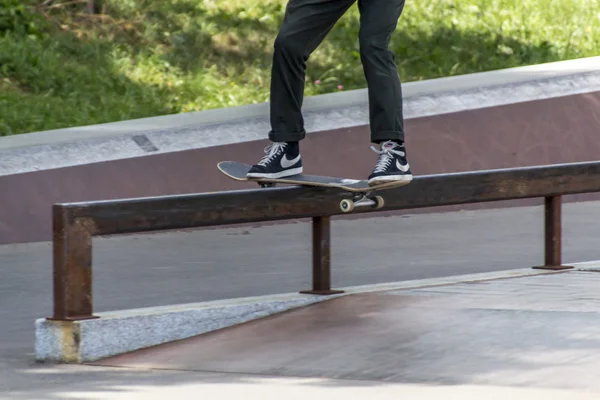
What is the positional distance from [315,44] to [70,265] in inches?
71.4

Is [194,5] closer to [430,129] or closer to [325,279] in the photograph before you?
[430,129]

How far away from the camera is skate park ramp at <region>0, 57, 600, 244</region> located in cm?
1001

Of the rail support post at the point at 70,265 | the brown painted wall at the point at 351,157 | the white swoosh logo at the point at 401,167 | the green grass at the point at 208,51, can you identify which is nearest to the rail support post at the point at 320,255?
the white swoosh logo at the point at 401,167

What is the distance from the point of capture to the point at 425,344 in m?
6.06

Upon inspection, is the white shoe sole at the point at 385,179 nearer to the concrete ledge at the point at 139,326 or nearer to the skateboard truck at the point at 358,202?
the skateboard truck at the point at 358,202

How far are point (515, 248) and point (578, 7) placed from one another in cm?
653

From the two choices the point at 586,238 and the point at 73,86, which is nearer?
the point at 586,238

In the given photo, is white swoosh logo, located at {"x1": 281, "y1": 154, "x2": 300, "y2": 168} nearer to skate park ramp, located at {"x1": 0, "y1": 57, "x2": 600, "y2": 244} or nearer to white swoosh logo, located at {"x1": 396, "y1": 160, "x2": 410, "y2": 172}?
white swoosh logo, located at {"x1": 396, "y1": 160, "x2": 410, "y2": 172}

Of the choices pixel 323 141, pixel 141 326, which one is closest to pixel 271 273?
pixel 323 141

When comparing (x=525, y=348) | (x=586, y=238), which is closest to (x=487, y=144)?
(x=586, y=238)

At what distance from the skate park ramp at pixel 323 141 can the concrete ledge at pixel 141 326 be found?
11.1ft

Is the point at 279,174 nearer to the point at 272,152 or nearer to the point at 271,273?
the point at 272,152

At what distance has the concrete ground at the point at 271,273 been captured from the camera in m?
5.53

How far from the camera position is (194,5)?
14992 millimetres
